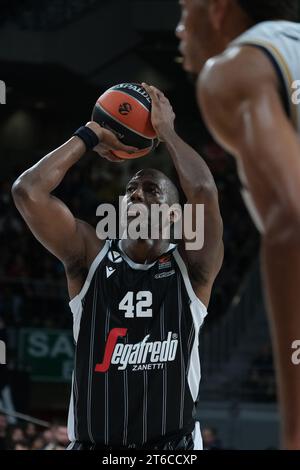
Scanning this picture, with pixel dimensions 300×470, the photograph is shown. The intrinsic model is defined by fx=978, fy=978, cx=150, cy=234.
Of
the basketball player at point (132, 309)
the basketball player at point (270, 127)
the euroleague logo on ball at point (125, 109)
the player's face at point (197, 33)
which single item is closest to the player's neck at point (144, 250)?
the basketball player at point (132, 309)

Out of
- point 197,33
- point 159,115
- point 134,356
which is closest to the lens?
point 197,33

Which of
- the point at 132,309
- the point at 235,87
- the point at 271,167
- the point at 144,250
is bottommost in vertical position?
the point at 132,309

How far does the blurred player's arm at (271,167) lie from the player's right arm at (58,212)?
2459 millimetres

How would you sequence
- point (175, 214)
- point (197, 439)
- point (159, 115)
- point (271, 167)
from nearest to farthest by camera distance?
point (271, 167) < point (197, 439) < point (159, 115) < point (175, 214)

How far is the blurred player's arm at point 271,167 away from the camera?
2.09 meters

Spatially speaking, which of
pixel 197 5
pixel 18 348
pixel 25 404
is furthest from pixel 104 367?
pixel 18 348

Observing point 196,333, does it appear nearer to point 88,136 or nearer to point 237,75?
point 88,136

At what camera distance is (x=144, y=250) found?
494 cm

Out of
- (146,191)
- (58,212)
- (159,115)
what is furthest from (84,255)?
(159,115)

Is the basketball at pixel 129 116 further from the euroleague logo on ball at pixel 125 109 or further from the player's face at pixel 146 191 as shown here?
the player's face at pixel 146 191

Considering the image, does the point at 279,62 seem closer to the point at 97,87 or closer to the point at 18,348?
the point at 18,348

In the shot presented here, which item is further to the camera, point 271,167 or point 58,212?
point 58,212

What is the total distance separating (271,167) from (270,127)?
0.10 meters

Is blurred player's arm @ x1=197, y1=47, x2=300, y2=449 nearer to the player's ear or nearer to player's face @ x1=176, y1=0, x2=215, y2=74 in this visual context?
player's face @ x1=176, y1=0, x2=215, y2=74
